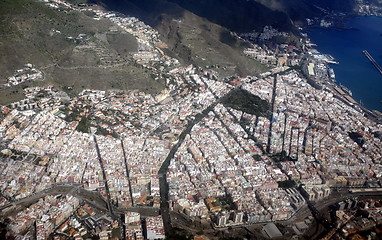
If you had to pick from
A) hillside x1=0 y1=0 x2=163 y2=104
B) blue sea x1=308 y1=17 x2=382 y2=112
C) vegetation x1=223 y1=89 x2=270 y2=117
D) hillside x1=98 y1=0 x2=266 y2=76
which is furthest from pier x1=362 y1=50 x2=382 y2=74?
hillside x1=0 y1=0 x2=163 y2=104

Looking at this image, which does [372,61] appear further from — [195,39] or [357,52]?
[195,39]

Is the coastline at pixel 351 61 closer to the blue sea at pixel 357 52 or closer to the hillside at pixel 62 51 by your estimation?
the blue sea at pixel 357 52

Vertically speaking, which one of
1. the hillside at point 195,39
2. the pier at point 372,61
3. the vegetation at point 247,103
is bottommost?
the vegetation at point 247,103

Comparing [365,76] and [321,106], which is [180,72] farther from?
[365,76]

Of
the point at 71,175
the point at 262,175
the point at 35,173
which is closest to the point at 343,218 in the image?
the point at 262,175

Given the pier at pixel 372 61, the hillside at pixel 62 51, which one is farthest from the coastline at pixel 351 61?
the hillside at pixel 62 51

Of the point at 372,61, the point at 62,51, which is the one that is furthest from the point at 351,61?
the point at 62,51
